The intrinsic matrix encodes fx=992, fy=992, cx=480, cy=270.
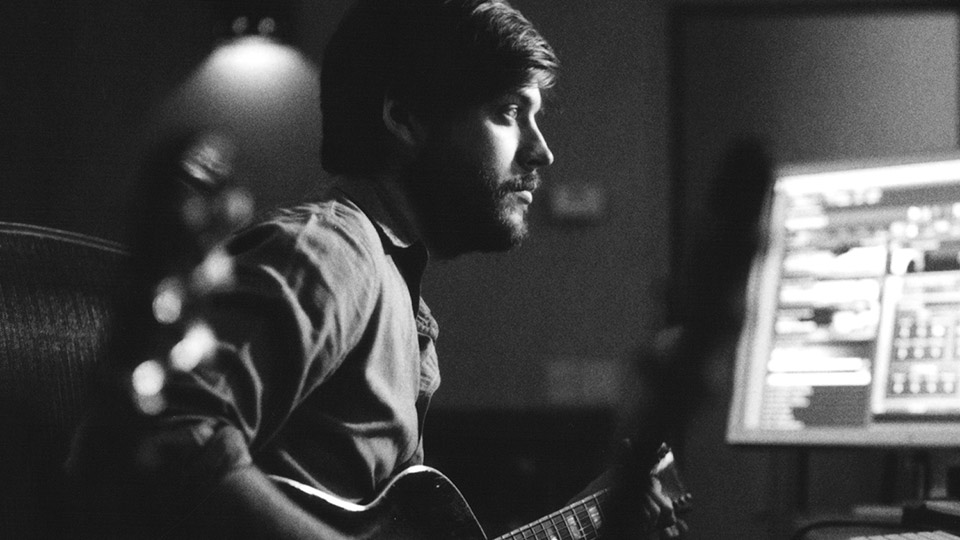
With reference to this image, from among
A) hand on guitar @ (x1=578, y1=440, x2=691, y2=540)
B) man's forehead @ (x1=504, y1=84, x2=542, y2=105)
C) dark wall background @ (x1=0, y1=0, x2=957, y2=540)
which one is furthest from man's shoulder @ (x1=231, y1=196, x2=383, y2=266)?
dark wall background @ (x1=0, y1=0, x2=957, y2=540)

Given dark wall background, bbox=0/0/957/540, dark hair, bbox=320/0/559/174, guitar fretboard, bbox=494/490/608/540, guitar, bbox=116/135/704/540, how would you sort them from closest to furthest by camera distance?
guitar, bbox=116/135/704/540, guitar fretboard, bbox=494/490/608/540, dark hair, bbox=320/0/559/174, dark wall background, bbox=0/0/957/540

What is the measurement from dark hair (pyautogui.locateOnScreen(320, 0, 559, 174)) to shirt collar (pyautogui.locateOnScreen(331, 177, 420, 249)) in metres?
0.03

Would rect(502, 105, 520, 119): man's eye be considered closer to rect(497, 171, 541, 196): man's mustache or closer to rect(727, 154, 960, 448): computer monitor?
rect(497, 171, 541, 196): man's mustache

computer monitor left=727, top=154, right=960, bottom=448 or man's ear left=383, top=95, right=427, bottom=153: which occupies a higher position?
man's ear left=383, top=95, right=427, bottom=153

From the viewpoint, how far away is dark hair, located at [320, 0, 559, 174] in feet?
3.48

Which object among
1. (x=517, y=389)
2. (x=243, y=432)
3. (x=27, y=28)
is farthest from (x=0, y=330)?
(x=27, y=28)

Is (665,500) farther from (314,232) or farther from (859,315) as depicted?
(314,232)

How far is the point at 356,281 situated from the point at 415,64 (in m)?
0.34

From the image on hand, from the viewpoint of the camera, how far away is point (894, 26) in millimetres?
2436

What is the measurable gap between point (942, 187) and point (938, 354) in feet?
0.64

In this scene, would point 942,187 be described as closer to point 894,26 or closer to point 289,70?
point 894,26

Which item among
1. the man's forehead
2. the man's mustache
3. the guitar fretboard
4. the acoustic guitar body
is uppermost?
the man's forehead

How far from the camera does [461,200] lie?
1088mm

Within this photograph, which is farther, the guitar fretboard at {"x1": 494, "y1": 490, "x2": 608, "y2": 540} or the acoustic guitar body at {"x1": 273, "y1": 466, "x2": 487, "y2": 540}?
the guitar fretboard at {"x1": 494, "y1": 490, "x2": 608, "y2": 540}
